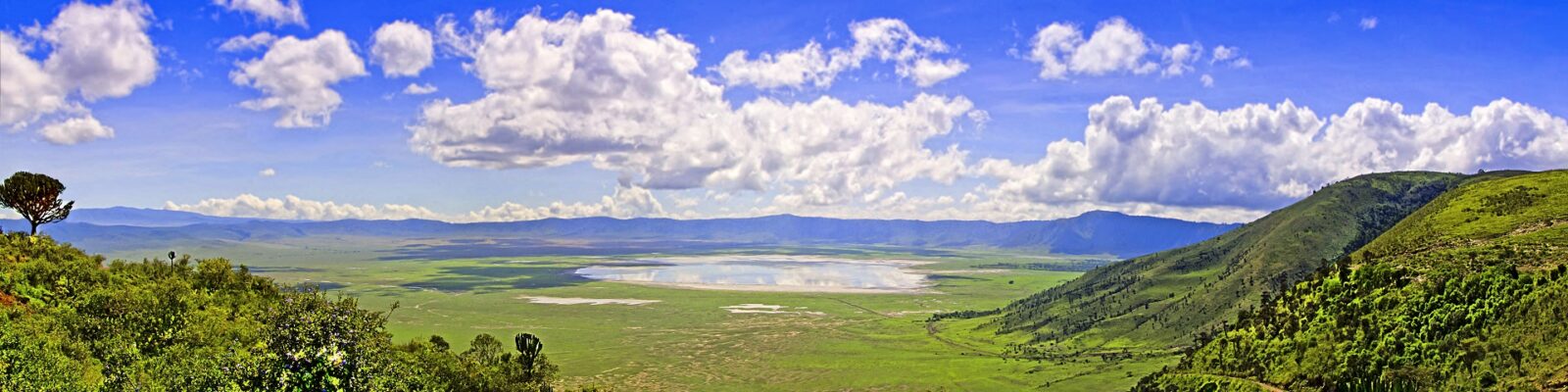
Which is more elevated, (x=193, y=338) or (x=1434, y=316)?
(x=1434, y=316)

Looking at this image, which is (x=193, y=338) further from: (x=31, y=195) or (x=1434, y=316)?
(x=1434, y=316)

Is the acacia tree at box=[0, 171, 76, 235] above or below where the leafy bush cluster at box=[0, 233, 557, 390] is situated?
above

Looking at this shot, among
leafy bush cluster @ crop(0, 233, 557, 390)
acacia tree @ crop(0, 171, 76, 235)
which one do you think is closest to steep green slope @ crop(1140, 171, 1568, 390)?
leafy bush cluster @ crop(0, 233, 557, 390)

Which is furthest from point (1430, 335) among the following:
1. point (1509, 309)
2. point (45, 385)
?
point (45, 385)

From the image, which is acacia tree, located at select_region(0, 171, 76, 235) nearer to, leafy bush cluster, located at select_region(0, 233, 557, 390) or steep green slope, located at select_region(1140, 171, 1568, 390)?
leafy bush cluster, located at select_region(0, 233, 557, 390)

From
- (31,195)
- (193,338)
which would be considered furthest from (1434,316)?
(31,195)

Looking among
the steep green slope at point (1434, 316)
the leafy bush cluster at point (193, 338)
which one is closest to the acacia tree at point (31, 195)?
the leafy bush cluster at point (193, 338)

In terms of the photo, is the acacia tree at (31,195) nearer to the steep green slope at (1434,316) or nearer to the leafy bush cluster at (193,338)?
the leafy bush cluster at (193,338)

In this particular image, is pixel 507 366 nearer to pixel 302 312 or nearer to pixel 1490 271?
pixel 302 312
